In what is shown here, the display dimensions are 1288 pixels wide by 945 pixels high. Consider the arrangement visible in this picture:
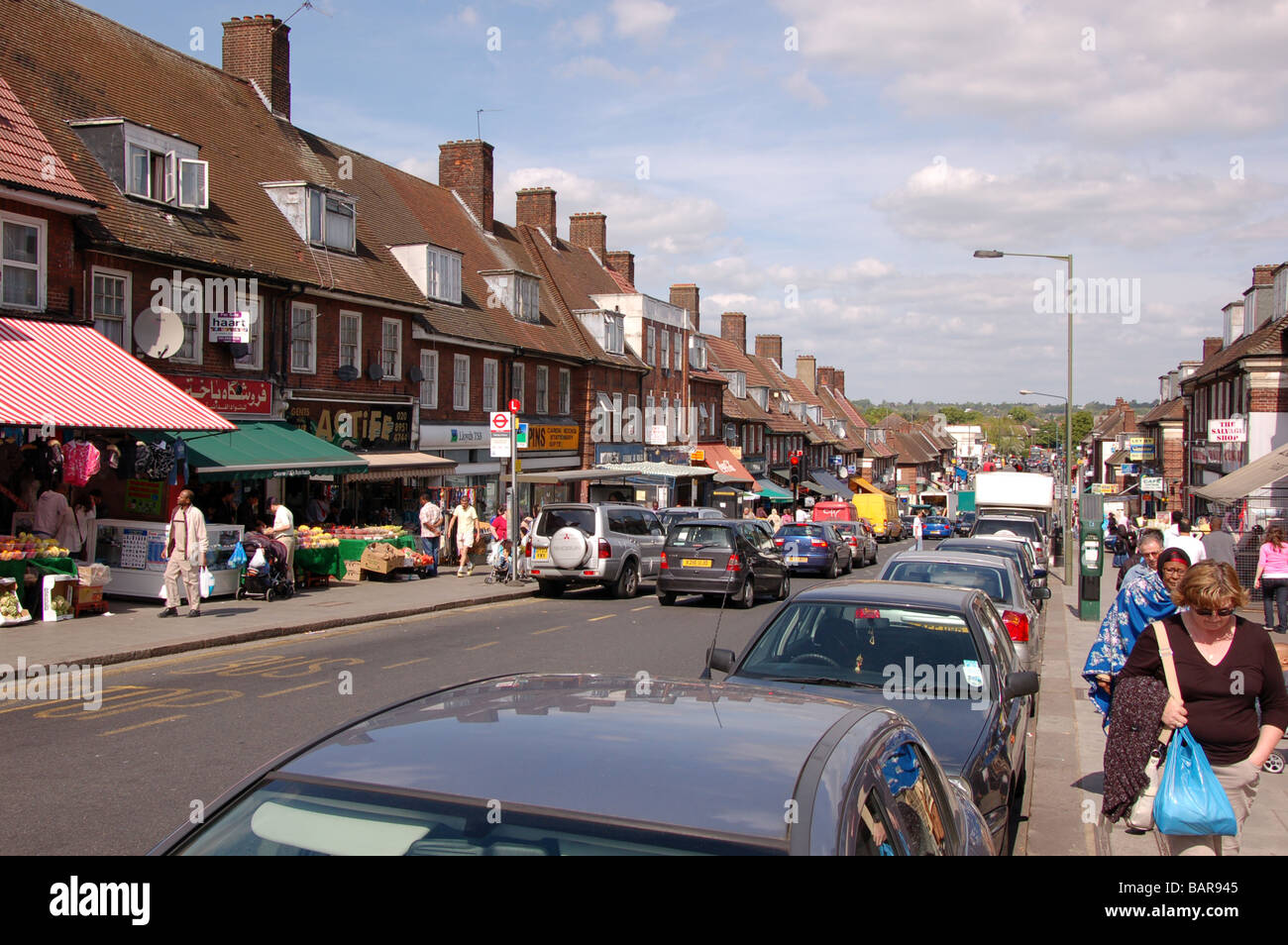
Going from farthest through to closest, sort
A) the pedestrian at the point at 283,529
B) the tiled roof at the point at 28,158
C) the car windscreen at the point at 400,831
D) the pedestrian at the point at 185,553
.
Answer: the pedestrian at the point at 283,529
the tiled roof at the point at 28,158
the pedestrian at the point at 185,553
the car windscreen at the point at 400,831

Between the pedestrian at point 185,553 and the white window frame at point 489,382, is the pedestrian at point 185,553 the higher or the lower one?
the lower one

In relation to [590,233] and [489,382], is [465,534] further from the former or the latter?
[590,233]

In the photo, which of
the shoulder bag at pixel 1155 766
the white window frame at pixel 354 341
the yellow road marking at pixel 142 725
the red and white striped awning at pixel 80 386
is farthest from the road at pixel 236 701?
the white window frame at pixel 354 341

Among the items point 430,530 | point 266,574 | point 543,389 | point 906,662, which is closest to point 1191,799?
point 906,662

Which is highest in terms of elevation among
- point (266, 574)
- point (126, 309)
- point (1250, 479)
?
point (126, 309)

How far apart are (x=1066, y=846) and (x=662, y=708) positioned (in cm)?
450

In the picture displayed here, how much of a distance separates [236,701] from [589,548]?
11.4 meters

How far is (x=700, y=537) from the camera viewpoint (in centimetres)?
2036

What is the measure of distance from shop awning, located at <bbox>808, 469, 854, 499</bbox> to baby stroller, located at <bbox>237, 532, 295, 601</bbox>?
55.7 m

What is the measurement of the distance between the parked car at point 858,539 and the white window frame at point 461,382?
11777 mm

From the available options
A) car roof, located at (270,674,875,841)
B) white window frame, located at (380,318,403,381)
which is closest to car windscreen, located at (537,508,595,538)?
white window frame, located at (380,318,403,381)

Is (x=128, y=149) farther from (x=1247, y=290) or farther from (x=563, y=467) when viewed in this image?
(x=1247, y=290)

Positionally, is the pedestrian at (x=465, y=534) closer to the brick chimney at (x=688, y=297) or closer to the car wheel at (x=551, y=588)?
the car wheel at (x=551, y=588)

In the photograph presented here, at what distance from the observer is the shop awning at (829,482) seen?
7250cm
